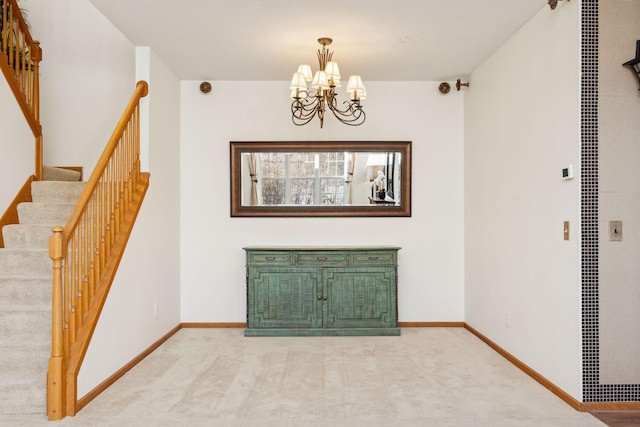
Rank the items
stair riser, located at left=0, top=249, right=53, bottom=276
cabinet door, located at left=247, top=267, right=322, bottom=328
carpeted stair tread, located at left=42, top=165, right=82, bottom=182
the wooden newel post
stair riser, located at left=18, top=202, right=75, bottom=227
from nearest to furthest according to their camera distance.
Result: 1. the wooden newel post
2. stair riser, located at left=0, top=249, right=53, bottom=276
3. stair riser, located at left=18, top=202, right=75, bottom=227
4. carpeted stair tread, located at left=42, top=165, right=82, bottom=182
5. cabinet door, located at left=247, top=267, right=322, bottom=328

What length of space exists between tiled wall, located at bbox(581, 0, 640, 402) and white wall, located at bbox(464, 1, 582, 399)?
1.9 inches

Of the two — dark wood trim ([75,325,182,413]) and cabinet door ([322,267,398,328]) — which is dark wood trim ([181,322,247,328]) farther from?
cabinet door ([322,267,398,328])

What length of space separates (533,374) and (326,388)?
1.64 m

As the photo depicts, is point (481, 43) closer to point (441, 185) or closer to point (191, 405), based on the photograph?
point (441, 185)

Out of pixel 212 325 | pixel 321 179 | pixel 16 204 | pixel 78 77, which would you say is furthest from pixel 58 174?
pixel 321 179

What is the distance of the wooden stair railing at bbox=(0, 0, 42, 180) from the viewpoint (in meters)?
3.92

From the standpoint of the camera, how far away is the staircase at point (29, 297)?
2930 mm

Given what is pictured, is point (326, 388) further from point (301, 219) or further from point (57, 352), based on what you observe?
point (301, 219)

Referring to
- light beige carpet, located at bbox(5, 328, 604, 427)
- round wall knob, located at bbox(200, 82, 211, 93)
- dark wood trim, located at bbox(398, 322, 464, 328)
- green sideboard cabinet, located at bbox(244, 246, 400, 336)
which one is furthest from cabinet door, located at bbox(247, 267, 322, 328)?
round wall knob, located at bbox(200, 82, 211, 93)

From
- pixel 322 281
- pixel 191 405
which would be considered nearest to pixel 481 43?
pixel 322 281

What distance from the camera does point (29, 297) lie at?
3414mm

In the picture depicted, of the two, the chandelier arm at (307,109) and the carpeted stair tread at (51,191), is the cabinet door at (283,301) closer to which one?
the chandelier arm at (307,109)

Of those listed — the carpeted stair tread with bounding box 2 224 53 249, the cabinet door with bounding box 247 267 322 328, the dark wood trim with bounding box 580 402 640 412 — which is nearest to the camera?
the dark wood trim with bounding box 580 402 640 412

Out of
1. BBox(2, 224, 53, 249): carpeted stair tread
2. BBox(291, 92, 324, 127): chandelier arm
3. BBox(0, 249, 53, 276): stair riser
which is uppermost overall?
BBox(291, 92, 324, 127): chandelier arm
